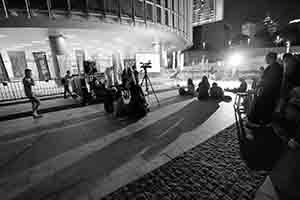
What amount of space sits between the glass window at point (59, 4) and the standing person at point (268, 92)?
9048 mm

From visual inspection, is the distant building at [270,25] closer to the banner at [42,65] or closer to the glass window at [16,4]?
the glass window at [16,4]

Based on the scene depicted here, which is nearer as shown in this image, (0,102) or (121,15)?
(0,102)

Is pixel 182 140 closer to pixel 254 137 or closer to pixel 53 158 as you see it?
pixel 254 137

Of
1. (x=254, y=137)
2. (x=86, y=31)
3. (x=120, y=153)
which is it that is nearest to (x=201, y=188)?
(x=120, y=153)

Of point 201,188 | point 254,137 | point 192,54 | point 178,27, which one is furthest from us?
point 192,54

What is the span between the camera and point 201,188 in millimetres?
1443

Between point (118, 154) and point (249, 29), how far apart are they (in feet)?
129

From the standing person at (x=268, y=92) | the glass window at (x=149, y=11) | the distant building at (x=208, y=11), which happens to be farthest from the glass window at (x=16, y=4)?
the distant building at (x=208, y=11)

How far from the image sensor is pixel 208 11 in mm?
18469

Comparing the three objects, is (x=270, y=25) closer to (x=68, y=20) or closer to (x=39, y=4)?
(x=68, y=20)

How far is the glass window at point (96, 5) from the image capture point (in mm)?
7525

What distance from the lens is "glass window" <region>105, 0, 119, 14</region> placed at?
8.06 meters

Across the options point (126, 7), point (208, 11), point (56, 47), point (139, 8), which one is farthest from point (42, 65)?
point (208, 11)

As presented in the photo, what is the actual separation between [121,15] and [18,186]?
30.3ft
